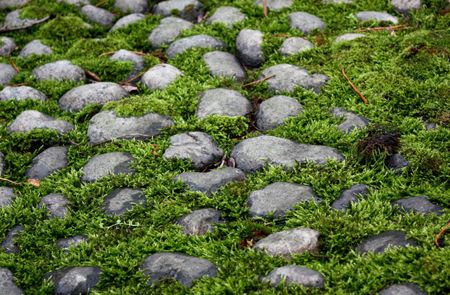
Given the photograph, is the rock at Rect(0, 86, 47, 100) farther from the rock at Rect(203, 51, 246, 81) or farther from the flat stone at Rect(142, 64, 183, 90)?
the rock at Rect(203, 51, 246, 81)

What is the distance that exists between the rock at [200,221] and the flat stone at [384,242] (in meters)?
0.78

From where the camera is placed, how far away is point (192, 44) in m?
5.00

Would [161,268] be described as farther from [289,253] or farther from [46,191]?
[46,191]

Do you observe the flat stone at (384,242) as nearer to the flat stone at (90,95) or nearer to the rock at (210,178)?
the rock at (210,178)

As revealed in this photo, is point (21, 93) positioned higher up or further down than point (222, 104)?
further down

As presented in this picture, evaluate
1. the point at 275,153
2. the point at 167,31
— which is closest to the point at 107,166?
the point at 275,153

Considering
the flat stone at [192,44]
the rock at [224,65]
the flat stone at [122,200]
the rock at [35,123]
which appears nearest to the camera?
the flat stone at [122,200]

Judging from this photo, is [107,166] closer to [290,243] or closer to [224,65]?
[290,243]

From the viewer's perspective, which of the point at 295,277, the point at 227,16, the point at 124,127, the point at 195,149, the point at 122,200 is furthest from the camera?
the point at 227,16

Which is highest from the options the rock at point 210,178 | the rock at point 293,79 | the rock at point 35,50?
the rock at point 293,79

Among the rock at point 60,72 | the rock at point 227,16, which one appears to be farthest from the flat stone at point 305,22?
the rock at point 60,72

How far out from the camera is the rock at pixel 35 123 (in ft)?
13.4

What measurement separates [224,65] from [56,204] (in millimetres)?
1848

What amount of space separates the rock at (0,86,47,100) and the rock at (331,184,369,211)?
2.40 m
